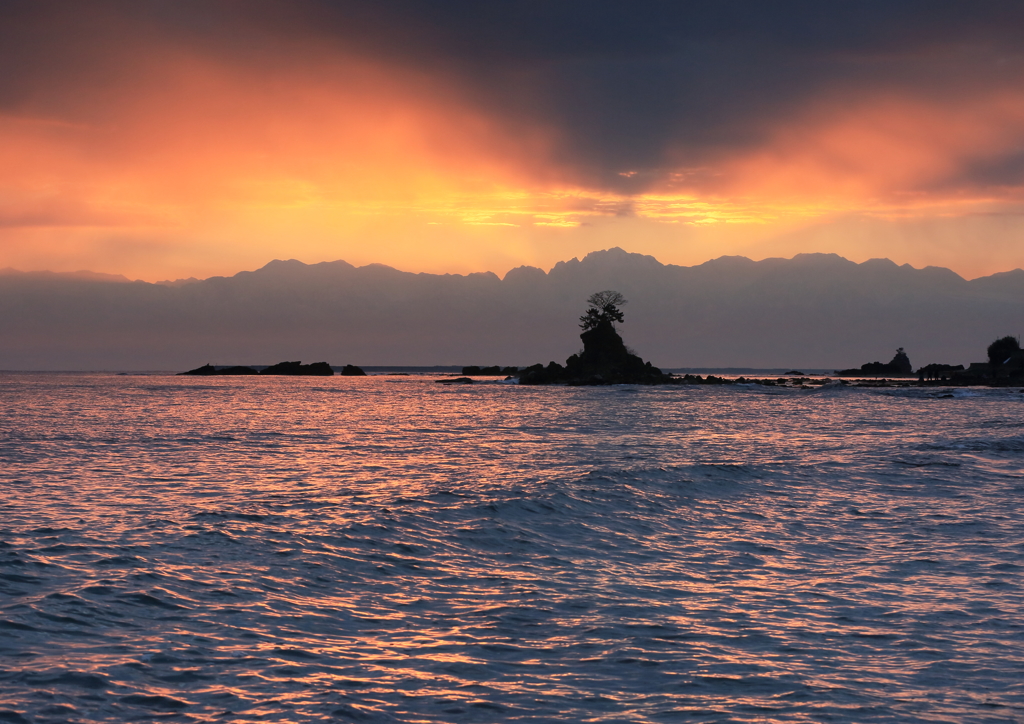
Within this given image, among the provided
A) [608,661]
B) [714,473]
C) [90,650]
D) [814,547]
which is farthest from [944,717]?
[714,473]

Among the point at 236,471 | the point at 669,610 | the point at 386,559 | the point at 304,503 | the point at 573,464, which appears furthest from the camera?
the point at 573,464

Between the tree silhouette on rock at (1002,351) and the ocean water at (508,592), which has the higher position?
the tree silhouette on rock at (1002,351)

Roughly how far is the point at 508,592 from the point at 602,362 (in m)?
125

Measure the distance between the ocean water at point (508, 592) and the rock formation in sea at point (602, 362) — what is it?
Answer: 10826cm

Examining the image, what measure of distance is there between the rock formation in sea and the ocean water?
108260 millimetres

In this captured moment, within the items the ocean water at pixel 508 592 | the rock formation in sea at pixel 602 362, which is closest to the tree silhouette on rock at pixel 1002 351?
the rock formation in sea at pixel 602 362

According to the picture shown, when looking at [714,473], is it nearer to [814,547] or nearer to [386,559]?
[814,547]

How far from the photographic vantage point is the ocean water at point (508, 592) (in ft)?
23.1

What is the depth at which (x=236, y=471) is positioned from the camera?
2381 cm

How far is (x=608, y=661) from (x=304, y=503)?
451 inches

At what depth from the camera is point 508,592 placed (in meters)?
10.9

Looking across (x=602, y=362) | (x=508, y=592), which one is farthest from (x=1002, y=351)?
(x=508, y=592)

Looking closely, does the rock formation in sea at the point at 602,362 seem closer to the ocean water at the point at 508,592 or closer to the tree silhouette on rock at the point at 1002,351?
the tree silhouette on rock at the point at 1002,351

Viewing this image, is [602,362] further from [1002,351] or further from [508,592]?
[508,592]
